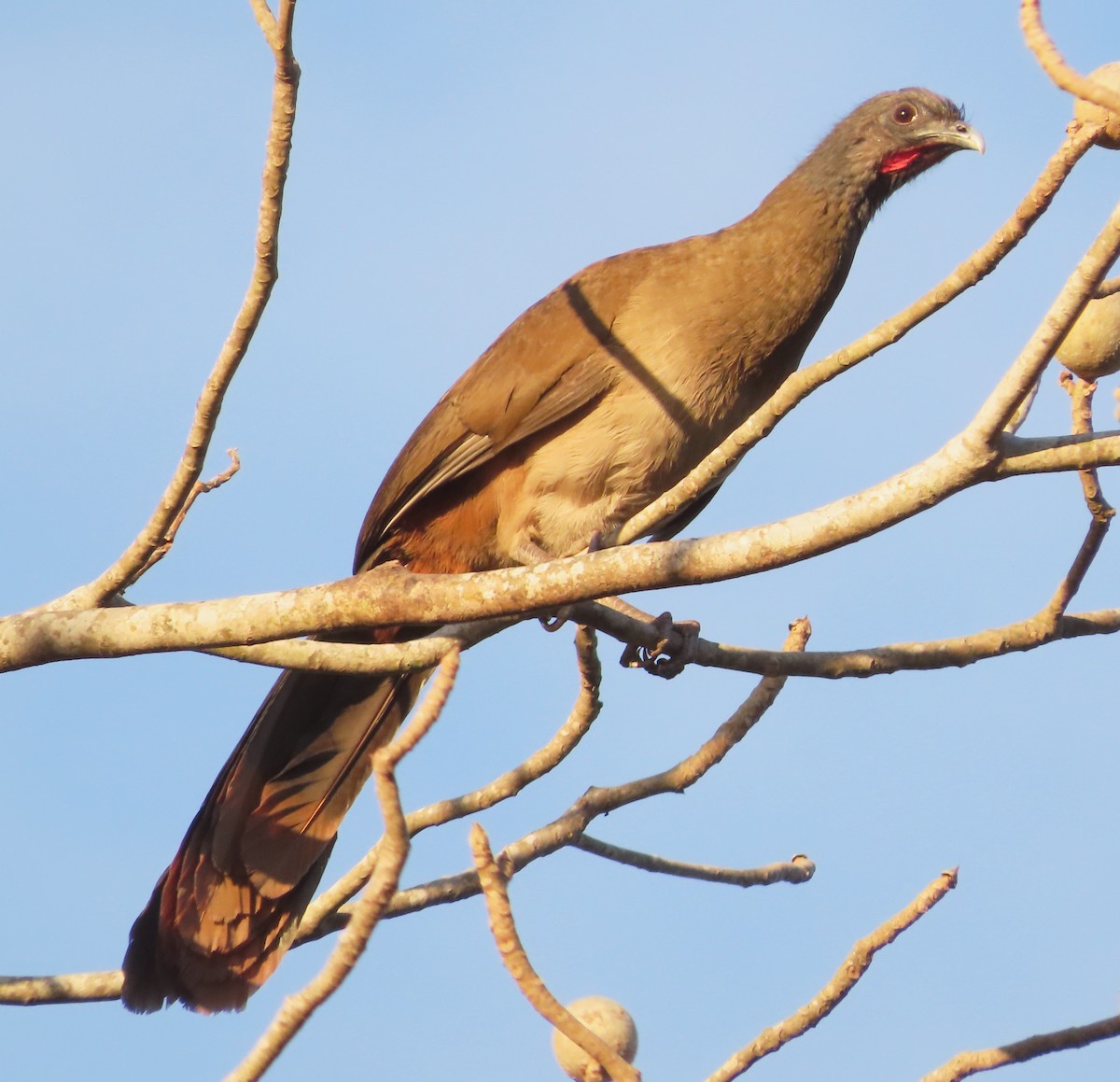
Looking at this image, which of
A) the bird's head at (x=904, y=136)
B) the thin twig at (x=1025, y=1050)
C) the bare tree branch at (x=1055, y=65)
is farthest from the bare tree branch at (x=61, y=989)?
the bird's head at (x=904, y=136)

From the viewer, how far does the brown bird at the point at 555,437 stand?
4.14 m

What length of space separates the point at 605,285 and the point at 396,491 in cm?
91

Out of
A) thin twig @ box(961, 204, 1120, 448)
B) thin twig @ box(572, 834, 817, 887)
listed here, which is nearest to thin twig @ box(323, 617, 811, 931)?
thin twig @ box(572, 834, 817, 887)

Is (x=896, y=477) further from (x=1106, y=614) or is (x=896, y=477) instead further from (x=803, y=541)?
(x=1106, y=614)

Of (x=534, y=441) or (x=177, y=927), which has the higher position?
(x=534, y=441)

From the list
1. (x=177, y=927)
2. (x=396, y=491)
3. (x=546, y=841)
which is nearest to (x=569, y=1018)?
(x=546, y=841)

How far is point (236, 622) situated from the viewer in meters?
2.96

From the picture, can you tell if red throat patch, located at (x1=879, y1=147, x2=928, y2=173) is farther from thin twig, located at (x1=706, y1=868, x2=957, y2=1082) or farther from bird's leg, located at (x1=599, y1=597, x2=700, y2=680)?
thin twig, located at (x1=706, y1=868, x2=957, y2=1082)

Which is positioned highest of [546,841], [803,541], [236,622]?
[236,622]

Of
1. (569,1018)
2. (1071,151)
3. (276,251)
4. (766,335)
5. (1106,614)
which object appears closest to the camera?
(569,1018)

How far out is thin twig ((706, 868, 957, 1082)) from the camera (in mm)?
2951

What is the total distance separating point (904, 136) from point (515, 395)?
161cm

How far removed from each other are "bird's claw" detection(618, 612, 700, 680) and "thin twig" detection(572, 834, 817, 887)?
1.59 ft

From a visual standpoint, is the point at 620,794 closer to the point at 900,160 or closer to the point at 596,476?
the point at 596,476
